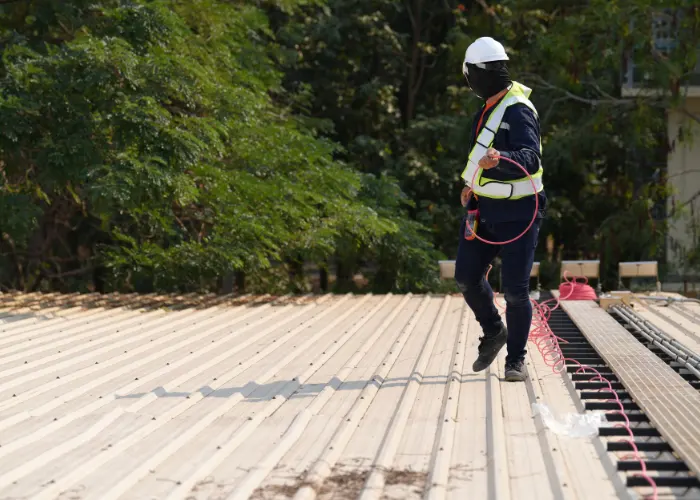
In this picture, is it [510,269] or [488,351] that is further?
[488,351]

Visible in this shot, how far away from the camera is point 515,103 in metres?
4.88

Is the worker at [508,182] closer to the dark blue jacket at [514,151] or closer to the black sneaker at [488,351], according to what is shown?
the dark blue jacket at [514,151]

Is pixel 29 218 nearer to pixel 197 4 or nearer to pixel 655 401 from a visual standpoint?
pixel 197 4

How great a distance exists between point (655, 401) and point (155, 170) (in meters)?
5.74

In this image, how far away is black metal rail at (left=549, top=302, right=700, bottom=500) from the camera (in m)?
3.07

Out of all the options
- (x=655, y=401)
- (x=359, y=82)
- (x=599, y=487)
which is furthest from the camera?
(x=359, y=82)

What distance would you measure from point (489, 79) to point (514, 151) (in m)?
0.40

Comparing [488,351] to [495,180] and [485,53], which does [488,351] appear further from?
[485,53]

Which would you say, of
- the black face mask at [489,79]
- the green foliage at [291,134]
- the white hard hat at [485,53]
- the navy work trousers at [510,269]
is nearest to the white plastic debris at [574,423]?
the navy work trousers at [510,269]

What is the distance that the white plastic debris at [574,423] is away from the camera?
374 cm

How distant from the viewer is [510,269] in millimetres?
4918

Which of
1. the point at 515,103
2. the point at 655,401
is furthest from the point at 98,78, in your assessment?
the point at 655,401

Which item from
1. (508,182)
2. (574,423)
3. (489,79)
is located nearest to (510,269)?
(508,182)

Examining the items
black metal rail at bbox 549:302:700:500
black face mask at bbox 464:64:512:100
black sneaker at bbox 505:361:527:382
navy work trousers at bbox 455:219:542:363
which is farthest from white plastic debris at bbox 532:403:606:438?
black face mask at bbox 464:64:512:100
